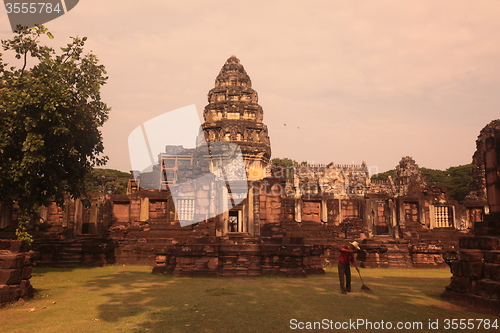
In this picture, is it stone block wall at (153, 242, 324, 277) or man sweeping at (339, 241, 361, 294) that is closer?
man sweeping at (339, 241, 361, 294)

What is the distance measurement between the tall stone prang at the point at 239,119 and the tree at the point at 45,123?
18.9 meters

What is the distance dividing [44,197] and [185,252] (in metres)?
6.61

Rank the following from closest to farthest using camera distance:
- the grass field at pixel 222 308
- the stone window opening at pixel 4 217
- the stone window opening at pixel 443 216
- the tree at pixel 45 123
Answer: the grass field at pixel 222 308, the tree at pixel 45 123, the stone window opening at pixel 4 217, the stone window opening at pixel 443 216

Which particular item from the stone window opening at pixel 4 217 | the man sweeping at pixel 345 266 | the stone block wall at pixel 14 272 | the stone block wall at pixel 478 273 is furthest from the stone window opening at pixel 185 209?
the stone block wall at pixel 478 273

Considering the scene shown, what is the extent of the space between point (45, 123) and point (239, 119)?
2259cm

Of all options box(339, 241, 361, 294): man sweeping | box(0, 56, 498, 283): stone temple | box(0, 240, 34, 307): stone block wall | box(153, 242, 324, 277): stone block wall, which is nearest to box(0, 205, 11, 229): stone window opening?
box(0, 56, 498, 283): stone temple

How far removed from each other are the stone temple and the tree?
196 inches

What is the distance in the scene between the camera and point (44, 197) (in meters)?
15.8

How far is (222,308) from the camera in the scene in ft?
26.7

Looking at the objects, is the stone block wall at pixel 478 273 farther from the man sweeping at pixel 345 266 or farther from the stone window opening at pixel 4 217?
the stone window opening at pixel 4 217

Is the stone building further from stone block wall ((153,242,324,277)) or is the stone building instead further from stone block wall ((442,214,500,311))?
stone block wall ((153,242,324,277))

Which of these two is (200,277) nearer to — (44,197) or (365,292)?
(365,292)

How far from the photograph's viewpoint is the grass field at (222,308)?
6.79m

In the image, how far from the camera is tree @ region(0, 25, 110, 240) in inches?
528
